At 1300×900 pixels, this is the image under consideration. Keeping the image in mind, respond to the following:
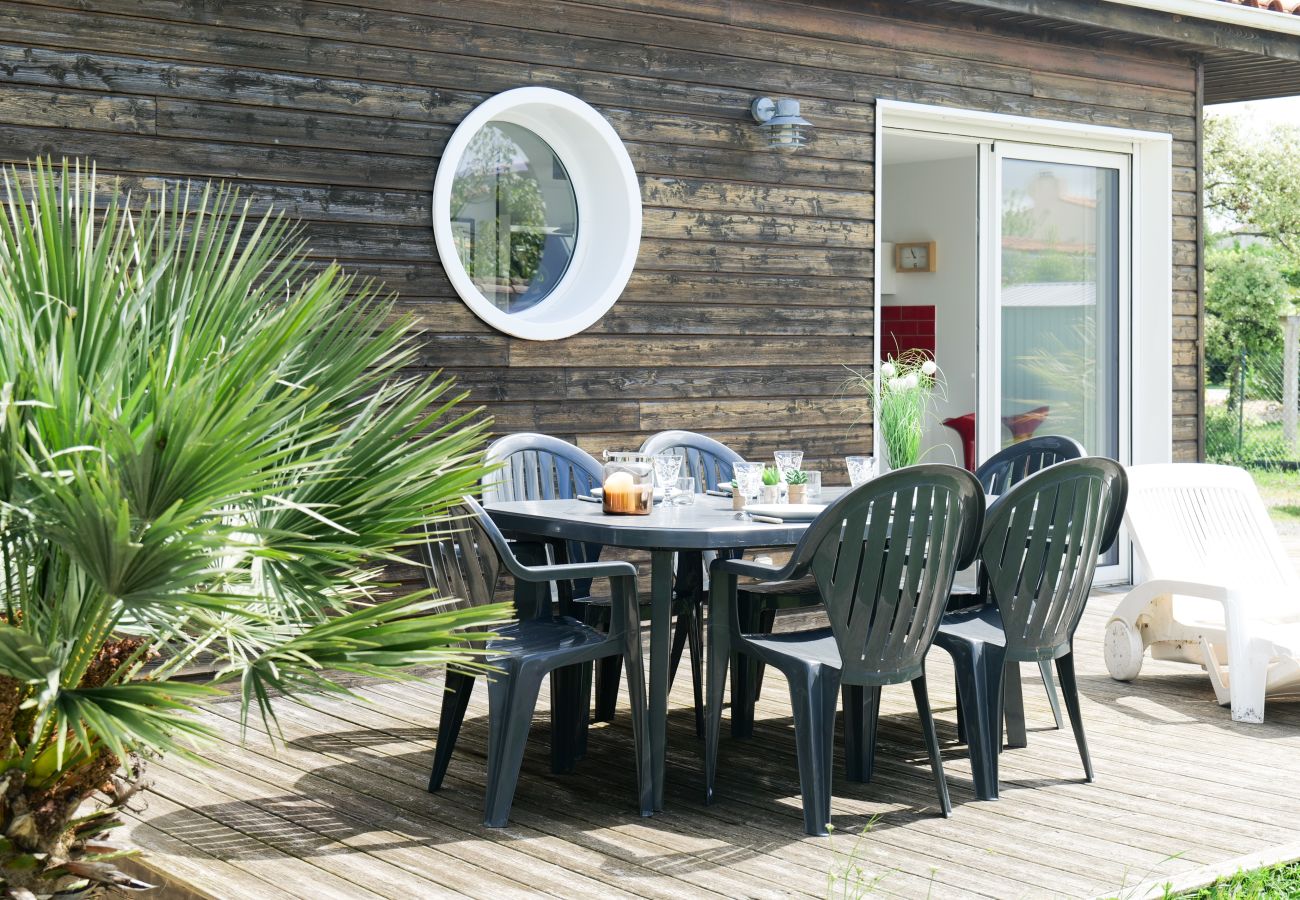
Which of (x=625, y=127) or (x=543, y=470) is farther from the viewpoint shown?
(x=625, y=127)

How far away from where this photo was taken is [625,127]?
5906mm

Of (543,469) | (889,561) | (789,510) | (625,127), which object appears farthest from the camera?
(625,127)

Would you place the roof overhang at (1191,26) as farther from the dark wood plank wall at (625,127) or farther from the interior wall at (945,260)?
the interior wall at (945,260)

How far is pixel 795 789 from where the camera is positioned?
13.0 feet

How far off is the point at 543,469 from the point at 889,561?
1.75 metres

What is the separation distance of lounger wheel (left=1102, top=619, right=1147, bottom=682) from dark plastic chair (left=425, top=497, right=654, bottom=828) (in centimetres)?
227

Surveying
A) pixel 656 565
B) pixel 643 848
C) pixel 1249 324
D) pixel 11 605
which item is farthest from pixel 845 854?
pixel 1249 324

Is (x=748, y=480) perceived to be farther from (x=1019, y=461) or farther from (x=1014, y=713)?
(x=1019, y=461)

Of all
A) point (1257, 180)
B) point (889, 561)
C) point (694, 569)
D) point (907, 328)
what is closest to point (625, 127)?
point (694, 569)

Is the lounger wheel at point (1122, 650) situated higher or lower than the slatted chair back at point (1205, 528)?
lower

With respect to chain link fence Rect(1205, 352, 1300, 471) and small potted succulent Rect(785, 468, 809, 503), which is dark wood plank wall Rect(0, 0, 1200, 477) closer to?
small potted succulent Rect(785, 468, 809, 503)

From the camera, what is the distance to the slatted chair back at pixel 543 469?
492cm

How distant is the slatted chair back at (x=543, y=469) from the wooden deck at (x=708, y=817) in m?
0.77

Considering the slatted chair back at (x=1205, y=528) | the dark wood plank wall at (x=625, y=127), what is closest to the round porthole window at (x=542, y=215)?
the dark wood plank wall at (x=625, y=127)
